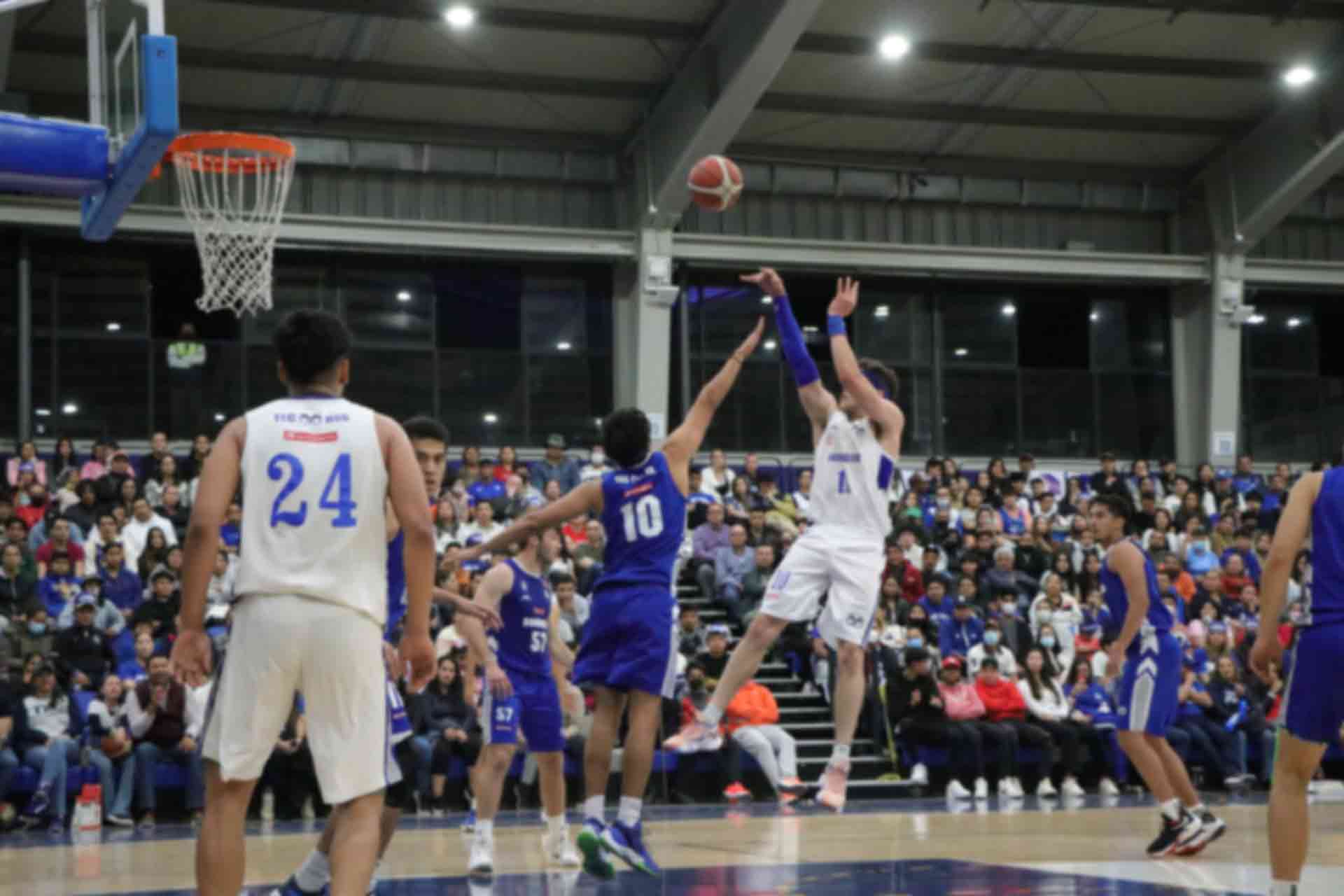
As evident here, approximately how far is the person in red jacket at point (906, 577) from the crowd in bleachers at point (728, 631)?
22 millimetres

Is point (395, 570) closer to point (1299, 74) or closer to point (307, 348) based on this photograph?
point (307, 348)

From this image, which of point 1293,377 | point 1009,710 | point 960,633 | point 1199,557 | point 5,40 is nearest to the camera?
point 1009,710

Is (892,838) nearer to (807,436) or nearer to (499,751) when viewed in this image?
(499,751)

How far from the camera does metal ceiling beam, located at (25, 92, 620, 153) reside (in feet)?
74.3

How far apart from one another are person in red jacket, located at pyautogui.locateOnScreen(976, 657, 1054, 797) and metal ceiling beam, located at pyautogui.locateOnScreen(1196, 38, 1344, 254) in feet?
35.9

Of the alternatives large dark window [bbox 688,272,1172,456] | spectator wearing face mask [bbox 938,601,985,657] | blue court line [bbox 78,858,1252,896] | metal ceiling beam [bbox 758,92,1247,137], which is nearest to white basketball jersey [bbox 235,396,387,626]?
blue court line [bbox 78,858,1252,896]

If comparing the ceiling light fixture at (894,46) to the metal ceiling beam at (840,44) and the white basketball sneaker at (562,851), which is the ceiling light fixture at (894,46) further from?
the white basketball sneaker at (562,851)

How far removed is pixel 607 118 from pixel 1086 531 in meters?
8.76

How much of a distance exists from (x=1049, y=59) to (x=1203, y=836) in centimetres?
1589

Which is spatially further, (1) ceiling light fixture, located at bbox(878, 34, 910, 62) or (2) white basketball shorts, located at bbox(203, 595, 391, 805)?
(1) ceiling light fixture, located at bbox(878, 34, 910, 62)

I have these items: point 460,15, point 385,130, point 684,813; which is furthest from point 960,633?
point 385,130

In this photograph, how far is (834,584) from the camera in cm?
890

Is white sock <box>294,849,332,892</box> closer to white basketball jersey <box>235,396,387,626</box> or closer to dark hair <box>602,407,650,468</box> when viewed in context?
white basketball jersey <box>235,396,387,626</box>

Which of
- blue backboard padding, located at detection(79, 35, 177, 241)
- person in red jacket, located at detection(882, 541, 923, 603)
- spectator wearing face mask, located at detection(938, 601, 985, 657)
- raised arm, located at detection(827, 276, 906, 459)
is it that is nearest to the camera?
raised arm, located at detection(827, 276, 906, 459)
